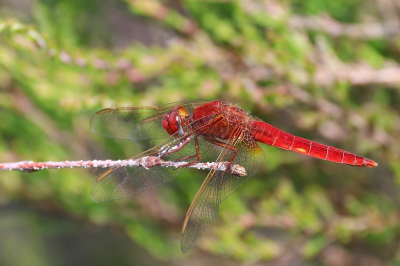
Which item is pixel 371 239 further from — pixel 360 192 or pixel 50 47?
pixel 50 47

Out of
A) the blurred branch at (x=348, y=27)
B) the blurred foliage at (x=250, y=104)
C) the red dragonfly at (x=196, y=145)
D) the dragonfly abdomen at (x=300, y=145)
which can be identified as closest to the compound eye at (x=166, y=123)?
the red dragonfly at (x=196, y=145)

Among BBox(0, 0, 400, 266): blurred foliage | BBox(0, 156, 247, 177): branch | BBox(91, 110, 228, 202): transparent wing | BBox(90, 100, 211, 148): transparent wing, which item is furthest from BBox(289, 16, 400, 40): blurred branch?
BBox(0, 156, 247, 177): branch

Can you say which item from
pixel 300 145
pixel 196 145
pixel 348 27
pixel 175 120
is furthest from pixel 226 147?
pixel 348 27

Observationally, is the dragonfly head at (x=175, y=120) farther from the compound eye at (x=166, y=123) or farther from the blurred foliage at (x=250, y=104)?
the blurred foliage at (x=250, y=104)

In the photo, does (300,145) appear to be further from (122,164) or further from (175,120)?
(122,164)

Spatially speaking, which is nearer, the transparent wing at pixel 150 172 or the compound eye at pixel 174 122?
the transparent wing at pixel 150 172

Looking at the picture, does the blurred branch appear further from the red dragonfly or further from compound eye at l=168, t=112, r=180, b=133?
compound eye at l=168, t=112, r=180, b=133
